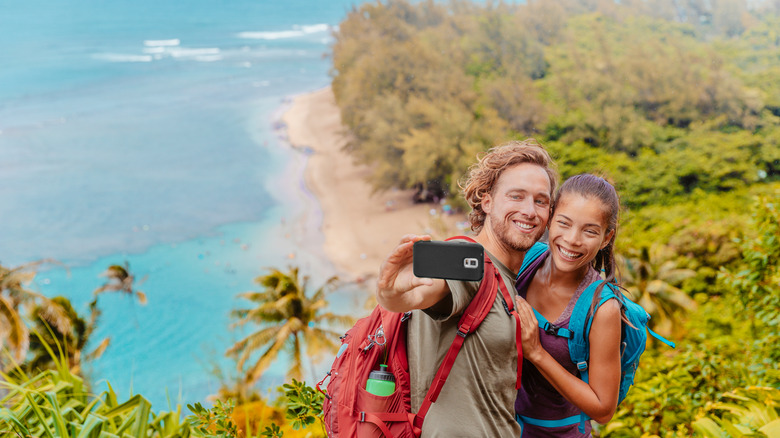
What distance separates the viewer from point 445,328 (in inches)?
49.0

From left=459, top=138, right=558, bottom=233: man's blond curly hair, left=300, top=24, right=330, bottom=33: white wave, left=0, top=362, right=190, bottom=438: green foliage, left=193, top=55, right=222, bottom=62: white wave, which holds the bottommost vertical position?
left=0, top=362, right=190, bottom=438: green foliage

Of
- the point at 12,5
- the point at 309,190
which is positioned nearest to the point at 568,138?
the point at 309,190

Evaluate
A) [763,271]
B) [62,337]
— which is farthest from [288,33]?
[763,271]

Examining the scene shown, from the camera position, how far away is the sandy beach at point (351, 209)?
2589 cm

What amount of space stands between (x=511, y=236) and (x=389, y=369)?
1.47 feet

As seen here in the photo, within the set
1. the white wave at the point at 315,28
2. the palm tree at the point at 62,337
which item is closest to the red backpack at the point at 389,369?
the palm tree at the point at 62,337

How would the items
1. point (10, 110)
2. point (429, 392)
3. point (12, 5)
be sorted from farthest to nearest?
point (12, 5) < point (10, 110) < point (429, 392)

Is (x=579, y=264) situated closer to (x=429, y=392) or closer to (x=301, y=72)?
(x=429, y=392)

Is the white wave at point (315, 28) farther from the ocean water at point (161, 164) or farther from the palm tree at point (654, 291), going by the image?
the palm tree at point (654, 291)

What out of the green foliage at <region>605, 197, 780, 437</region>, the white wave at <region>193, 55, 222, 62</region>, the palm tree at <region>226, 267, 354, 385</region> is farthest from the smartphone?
the white wave at <region>193, 55, 222, 62</region>

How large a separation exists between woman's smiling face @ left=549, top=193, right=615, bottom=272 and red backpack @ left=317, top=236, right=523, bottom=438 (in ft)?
0.77

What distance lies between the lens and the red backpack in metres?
1.22

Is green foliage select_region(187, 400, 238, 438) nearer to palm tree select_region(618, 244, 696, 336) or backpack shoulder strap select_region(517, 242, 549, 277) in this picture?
backpack shoulder strap select_region(517, 242, 549, 277)

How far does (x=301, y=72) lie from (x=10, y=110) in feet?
67.1
